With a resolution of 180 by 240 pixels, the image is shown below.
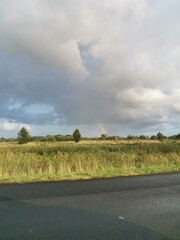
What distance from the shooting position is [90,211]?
9367 millimetres

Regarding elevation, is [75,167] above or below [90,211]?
above

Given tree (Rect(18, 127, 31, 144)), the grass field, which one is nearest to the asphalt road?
the grass field

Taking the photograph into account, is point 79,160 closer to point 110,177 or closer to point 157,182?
point 110,177

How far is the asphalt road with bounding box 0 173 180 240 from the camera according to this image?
7.16 meters

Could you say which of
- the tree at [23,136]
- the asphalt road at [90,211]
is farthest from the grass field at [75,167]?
the tree at [23,136]

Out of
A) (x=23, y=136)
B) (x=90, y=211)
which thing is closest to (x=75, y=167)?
(x=90, y=211)

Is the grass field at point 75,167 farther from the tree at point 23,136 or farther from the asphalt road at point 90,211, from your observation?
the tree at point 23,136

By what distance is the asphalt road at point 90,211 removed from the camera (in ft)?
23.5

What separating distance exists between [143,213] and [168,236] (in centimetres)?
219

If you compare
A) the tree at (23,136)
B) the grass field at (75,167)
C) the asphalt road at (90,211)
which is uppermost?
the tree at (23,136)

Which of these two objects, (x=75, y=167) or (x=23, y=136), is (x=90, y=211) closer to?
(x=75, y=167)

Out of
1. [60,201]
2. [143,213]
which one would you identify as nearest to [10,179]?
[60,201]

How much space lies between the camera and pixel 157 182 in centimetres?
1550

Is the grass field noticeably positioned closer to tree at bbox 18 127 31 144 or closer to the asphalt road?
the asphalt road
